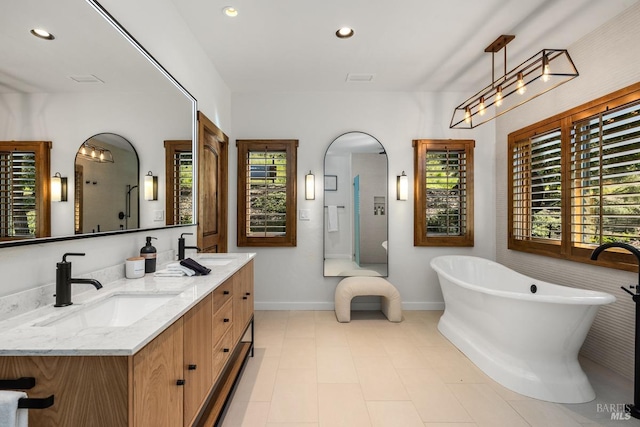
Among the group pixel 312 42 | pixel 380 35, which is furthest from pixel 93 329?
pixel 380 35

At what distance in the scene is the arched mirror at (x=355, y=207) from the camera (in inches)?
164

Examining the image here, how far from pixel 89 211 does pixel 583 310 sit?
3051 millimetres

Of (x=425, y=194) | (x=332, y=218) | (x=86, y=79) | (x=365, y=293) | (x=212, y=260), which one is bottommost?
(x=365, y=293)

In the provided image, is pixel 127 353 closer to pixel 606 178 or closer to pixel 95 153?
pixel 95 153

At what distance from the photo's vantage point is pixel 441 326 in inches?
138

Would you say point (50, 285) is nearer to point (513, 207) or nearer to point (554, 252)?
point (554, 252)

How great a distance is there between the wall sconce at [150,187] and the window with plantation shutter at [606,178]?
134 inches

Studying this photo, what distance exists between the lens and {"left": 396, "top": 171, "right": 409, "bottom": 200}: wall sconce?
13.6 ft

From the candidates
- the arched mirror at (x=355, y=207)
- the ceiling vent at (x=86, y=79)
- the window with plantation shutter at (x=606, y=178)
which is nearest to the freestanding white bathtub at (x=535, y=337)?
the window with plantation shutter at (x=606, y=178)

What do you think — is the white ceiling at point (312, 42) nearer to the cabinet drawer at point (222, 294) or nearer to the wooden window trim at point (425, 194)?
the wooden window trim at point (425, 194)

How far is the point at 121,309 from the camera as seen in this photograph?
1.54m

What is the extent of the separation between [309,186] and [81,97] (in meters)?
2.84

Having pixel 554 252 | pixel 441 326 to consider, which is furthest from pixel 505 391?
pixel 554 252

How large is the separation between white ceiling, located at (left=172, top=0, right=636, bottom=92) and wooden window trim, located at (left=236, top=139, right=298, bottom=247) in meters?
0.74
